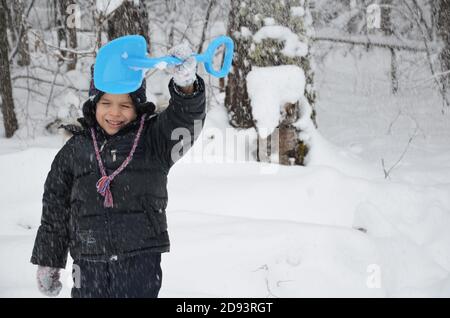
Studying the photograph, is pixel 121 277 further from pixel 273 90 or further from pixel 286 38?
pixel 286 38

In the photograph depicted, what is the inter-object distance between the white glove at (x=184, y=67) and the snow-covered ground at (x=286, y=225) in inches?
55.3

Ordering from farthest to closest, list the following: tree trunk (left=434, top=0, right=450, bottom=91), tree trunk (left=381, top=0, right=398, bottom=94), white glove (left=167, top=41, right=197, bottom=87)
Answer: tree trunk (left=381, top=0, right=398, bottom=94) < tree trunk (left=434, top=0, right=450, bottom=91) < white glove (left=167, top=41, right=197, bottom=87)

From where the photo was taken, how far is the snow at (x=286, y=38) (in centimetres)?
400

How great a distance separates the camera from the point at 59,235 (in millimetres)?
2332

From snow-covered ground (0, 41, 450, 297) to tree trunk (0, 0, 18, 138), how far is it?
2.44 m

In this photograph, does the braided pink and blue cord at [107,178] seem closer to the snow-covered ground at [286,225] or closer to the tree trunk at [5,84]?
the snow-covered ground at [286,225]

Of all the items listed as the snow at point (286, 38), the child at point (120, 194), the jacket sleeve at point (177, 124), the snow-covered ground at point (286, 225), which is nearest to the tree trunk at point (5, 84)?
the snow-covered ground at point (286, 225)

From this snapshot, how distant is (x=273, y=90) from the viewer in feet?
13.2

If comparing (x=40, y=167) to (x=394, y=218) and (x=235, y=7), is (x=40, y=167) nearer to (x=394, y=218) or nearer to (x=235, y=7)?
(x=235, y=7)

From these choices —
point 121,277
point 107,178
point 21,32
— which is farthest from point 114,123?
point 21,32

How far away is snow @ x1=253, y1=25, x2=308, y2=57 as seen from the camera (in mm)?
4004

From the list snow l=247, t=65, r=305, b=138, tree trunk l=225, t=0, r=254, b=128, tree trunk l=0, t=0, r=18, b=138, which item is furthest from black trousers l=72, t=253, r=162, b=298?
tree trunk l=0, t=0, r=18, b=138

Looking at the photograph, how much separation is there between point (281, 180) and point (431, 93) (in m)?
6.31

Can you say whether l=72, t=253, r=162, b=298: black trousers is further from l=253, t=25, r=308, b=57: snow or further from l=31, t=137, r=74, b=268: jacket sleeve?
l=253, t=25, r=308, b=57: snow
